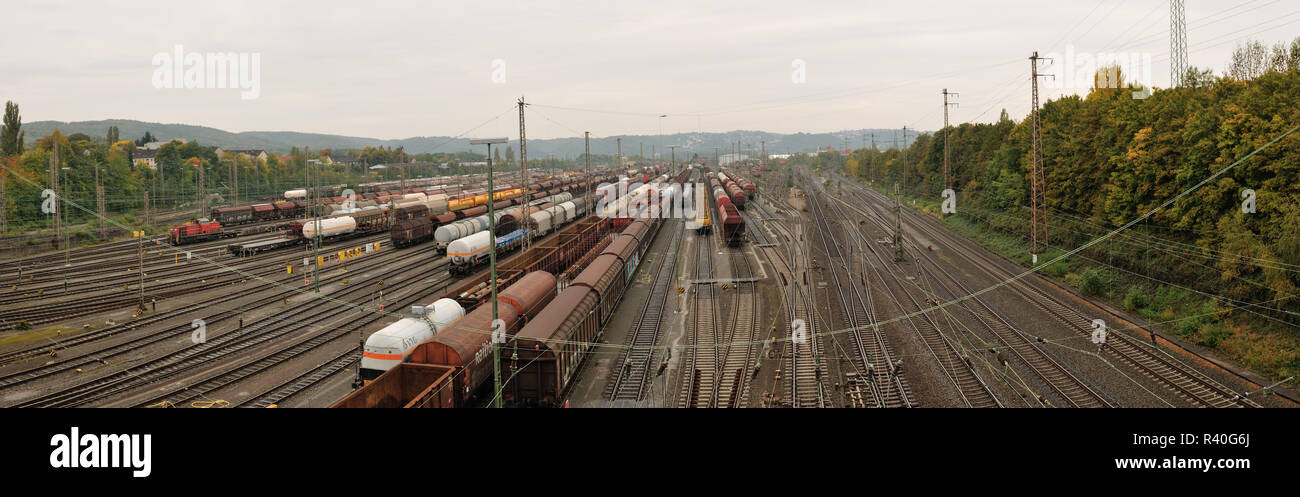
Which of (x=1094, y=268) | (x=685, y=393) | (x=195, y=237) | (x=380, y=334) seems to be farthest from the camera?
(x=195, y=237)

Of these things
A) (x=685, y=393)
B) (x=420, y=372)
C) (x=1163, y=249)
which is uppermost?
(x=1163, y=249)

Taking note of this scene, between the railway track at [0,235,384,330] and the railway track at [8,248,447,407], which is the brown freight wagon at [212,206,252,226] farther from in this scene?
the railway track at [8,248,447,407]

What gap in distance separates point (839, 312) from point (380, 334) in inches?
855

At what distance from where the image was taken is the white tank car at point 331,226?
5338 cm

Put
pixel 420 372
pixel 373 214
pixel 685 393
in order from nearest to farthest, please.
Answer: pixel 420 372 → pixel 685 393 → pixel 373 214

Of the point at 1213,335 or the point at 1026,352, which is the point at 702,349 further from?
the point at 1213,335

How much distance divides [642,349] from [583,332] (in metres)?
3.34

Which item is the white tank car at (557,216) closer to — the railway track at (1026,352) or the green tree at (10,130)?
the railway track at (1026,352)

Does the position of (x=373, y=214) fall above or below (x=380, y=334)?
above

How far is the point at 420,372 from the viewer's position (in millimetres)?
18281

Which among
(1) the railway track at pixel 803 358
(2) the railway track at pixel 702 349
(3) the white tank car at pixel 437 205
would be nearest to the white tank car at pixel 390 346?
(2) the railway track at pixel 702 349
